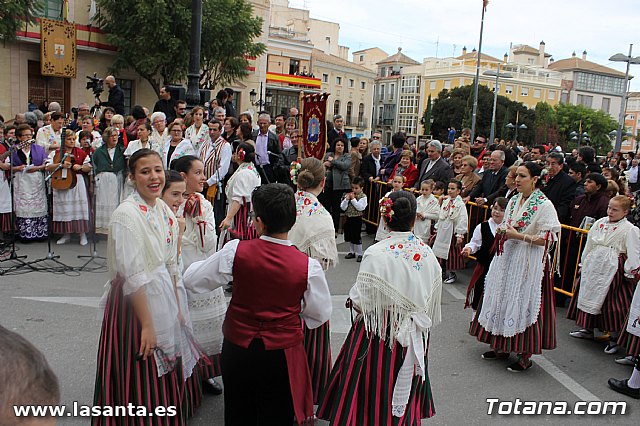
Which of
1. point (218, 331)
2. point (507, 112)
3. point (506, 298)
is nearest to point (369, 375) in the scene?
point (218, 331)

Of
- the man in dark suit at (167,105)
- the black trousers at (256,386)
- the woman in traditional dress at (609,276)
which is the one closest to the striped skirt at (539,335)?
the woman in traditional dress at (609,276)

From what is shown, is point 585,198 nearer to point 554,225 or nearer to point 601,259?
point 601,259

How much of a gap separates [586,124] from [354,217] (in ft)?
229

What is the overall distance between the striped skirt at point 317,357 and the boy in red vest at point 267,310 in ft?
2.85

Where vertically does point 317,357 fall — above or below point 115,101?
below

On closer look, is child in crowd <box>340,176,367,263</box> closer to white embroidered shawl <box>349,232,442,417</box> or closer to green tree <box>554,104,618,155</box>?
white embroidered shawl <box>349,232,442,417</box>

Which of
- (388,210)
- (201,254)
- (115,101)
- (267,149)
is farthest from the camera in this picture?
(115,101)

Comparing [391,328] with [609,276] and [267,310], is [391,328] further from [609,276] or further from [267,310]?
[609,276]

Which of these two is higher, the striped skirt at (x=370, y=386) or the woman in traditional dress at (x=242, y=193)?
the woman in traditional dress at (x=242, y=193)

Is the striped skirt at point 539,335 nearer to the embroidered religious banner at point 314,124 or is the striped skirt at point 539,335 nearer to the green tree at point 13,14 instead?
the embroidered religious banner at point 314,124

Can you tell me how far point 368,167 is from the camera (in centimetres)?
1081

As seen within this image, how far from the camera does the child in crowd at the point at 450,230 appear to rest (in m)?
8.12

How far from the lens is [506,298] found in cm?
517

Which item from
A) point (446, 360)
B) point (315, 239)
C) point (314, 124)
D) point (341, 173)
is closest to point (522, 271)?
point (446, 360)
